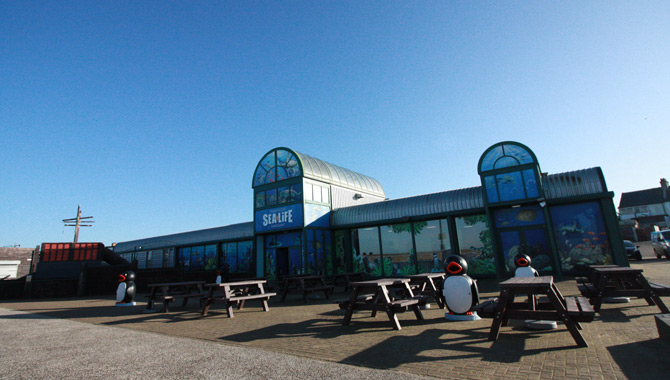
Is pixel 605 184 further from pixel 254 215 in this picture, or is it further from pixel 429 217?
pixel 254 215

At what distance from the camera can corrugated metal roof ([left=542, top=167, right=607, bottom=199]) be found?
44.5ft

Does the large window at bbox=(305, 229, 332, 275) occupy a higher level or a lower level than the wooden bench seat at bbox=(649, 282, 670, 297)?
higher

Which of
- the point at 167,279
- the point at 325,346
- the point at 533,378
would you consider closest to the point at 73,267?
the point at 167,279

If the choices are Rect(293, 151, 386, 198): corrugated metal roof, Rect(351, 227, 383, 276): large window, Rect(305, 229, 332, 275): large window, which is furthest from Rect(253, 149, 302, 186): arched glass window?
Rect(351, 227, 383, 276): large window

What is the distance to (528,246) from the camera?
566 inches

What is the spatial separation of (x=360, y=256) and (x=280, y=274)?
16.0 ft

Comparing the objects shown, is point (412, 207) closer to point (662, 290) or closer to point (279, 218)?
point (279, 218)

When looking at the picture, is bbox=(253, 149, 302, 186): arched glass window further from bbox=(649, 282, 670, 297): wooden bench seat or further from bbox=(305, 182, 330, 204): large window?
bbox=(649, 282, 670, 297): wooden bench seat

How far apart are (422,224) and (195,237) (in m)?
18.8

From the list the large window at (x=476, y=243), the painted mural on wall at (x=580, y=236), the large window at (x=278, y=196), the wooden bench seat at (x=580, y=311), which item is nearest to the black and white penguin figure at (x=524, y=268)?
the wooden bench seat at (x=580, y=311)

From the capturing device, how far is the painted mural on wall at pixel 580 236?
13.5 meters

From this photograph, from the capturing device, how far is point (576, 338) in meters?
4.30

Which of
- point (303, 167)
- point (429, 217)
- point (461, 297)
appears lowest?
point (461, 297)

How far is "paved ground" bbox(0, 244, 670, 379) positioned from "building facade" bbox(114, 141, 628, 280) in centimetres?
726
